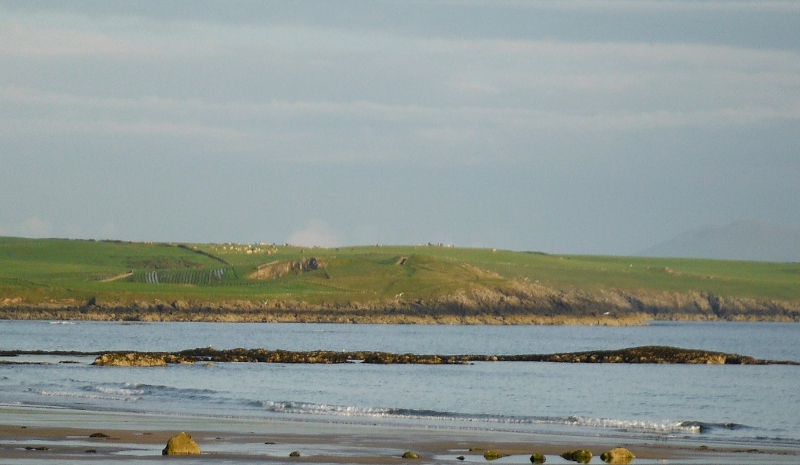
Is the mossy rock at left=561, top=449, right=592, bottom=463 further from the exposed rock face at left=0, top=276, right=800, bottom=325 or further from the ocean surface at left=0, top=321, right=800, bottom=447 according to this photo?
the exposed rock face at left=0, top=276, right=800, bottom=325

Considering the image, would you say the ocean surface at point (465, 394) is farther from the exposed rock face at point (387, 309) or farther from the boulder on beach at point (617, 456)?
the exposed rock face at point (387, 309)

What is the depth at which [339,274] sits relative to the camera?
155m

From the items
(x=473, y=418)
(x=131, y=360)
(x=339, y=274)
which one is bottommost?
(x=473, y=418)

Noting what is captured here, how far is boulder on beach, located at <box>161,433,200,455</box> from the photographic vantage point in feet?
77.2

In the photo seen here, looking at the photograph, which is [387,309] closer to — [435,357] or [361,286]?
[361,286]

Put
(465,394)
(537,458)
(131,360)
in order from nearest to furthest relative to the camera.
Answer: (537,458) < (465,394) < (131,360)

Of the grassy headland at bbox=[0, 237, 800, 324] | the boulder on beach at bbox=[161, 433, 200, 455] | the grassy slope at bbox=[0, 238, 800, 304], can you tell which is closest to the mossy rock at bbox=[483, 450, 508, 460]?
the boulder on beach at bbox=[161, 433, 200, 455]

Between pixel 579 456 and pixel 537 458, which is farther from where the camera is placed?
pixel 579 456

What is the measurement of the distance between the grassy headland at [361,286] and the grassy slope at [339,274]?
0.22 m

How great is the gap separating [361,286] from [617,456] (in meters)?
124

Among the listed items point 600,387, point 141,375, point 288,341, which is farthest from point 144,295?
point 600,387

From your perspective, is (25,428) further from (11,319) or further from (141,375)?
(11,319)

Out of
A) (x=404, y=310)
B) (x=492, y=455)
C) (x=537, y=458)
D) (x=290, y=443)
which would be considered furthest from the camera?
(x=404, y=310)

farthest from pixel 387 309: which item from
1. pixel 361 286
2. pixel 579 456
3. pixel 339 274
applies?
pixel 579 456
